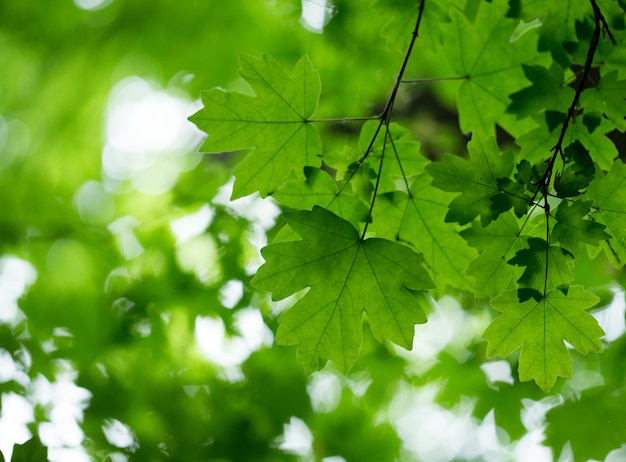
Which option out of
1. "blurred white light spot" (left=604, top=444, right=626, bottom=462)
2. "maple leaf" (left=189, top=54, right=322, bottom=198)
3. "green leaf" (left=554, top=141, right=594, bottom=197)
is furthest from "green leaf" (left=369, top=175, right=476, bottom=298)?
"blurred white light spot" (left=604, top=444, right=626, bottom=462)

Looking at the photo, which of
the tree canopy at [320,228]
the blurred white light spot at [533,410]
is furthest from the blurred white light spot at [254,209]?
the blurred white light spot at [533,410]

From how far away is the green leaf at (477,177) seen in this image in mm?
1250

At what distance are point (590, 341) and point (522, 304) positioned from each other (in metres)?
0.18

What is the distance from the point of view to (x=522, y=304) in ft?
4.12

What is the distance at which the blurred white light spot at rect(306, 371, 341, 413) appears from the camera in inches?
118

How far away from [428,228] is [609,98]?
56 centimetres

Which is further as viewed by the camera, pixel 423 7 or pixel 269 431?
pixel 269 431

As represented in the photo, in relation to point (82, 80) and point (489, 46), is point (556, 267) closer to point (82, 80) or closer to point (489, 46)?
point (489, 46)

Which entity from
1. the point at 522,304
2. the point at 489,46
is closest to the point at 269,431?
the point at 522,304

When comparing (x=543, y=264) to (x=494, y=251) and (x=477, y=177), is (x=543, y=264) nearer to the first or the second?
(x=494, y=251)

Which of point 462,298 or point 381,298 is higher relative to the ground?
point 381,298

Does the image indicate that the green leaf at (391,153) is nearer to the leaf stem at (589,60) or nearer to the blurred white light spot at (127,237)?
the leaf stem at (589,60)

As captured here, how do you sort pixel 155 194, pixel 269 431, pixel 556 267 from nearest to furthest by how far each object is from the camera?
pixel 556 267
pixel 269 431
pixel 155 194

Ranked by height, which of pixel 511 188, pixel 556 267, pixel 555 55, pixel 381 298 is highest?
pixel 555 55
